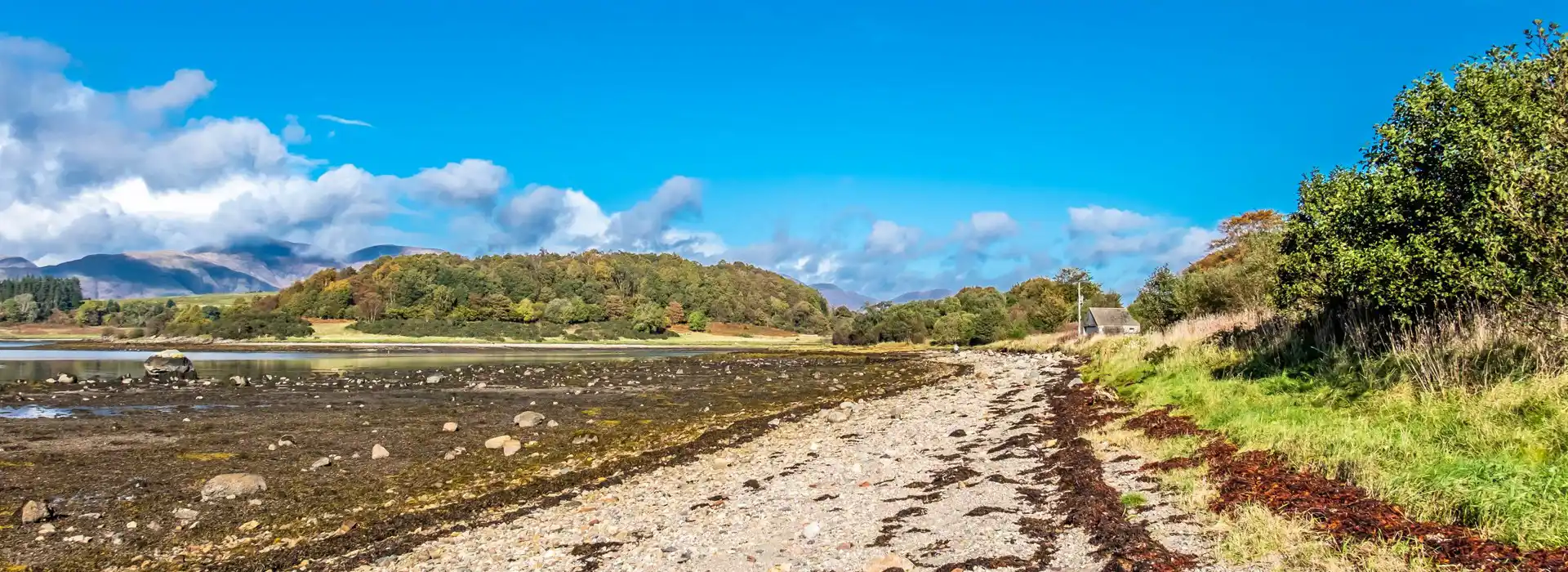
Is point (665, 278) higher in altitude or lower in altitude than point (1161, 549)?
higher

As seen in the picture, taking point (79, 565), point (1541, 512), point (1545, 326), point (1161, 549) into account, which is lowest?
point (79, 565)

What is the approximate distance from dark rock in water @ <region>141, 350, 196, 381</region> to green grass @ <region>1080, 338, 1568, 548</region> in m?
43.9

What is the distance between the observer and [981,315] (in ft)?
323

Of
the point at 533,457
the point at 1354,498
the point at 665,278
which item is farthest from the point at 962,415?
the point at 665,278

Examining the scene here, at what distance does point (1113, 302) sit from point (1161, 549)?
102403mm

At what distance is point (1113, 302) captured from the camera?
334ft

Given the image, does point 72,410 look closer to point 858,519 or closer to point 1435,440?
point 858,519

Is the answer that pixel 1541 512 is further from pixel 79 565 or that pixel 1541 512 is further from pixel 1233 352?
pixel 1233 352

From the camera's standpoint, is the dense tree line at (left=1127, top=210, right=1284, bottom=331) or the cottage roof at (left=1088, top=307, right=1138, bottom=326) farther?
the cottage roof at (left=1088, top=307, right=1138, bottom=326)

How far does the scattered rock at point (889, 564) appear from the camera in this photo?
745 centimetres

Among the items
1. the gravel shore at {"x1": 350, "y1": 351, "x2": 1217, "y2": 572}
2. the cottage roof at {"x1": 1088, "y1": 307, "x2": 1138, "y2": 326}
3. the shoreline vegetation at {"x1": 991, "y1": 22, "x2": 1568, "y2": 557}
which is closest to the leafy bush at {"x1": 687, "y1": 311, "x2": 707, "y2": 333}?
the cottage roof at {"x1": 1088, "y1": 307, "x2": 1138, "y2": 326}

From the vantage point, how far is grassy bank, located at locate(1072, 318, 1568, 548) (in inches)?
271

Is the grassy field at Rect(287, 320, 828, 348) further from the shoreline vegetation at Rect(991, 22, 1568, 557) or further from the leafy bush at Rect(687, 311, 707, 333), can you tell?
the shoreline vegetation at Rect(991, 22, 1568, 557)

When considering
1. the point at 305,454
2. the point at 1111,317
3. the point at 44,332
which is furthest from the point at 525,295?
the point at 305,454
